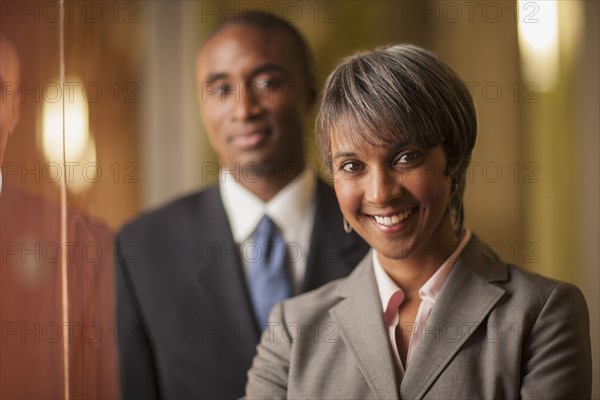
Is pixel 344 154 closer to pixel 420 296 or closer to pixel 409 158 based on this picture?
pixel 409 158

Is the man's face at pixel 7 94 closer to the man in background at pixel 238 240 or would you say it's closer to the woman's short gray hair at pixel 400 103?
the man in background at pixel 238 240

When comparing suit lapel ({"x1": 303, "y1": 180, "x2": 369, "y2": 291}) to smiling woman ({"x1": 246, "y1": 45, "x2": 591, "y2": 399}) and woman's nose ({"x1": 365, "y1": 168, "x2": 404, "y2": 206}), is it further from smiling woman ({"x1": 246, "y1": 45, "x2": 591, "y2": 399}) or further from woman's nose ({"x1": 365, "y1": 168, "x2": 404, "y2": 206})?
woman's nose ({"x1": 365, "y1": 168, "x2": 404, "y2": 206})

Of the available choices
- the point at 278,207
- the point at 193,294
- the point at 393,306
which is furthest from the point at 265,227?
the point at 393,306

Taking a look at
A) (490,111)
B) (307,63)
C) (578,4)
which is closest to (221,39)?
(307,63)

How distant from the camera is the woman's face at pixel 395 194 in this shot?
876mm

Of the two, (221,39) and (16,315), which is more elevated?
(221,39)

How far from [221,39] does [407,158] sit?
412 mm

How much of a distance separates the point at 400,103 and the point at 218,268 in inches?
17.0

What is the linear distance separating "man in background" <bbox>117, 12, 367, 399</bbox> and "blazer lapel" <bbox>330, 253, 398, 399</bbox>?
0.14 m

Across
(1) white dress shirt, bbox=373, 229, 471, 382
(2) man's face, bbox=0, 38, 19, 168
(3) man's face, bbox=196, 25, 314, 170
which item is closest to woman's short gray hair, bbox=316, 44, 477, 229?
(1) white dress shirt, bbox=373, 229, 471, 382

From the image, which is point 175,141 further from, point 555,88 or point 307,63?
point 555,88

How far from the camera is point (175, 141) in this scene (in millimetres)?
1214

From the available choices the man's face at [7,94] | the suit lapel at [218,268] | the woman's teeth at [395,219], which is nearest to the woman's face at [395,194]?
the woman's teeth at [395,219]

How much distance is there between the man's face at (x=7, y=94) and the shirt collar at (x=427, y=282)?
0.61 meters
